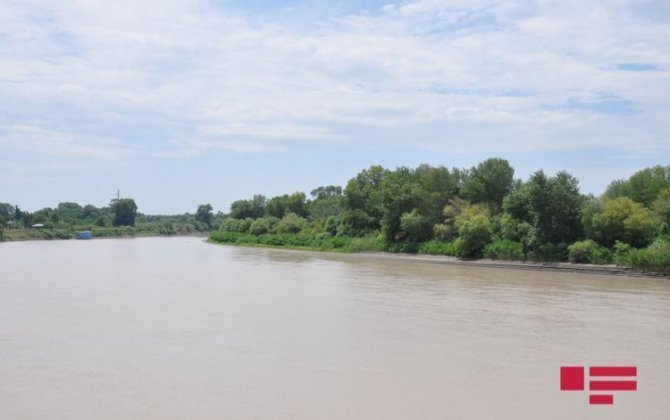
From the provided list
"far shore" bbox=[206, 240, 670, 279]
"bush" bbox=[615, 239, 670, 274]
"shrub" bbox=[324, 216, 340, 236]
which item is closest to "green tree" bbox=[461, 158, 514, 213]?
"far shore" bbox=[206, 240, 670, 279]

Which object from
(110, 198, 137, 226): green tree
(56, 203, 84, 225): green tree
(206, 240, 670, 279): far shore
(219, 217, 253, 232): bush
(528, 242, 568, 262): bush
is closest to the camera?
(206, 240, 670, 279): far shore

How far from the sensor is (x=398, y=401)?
8242mm

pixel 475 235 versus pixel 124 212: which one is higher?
pixel 124 212

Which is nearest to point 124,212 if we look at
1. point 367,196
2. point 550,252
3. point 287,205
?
point 287,205

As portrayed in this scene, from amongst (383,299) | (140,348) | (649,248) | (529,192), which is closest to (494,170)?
(529,192)

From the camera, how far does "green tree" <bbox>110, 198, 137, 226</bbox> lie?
125 metres

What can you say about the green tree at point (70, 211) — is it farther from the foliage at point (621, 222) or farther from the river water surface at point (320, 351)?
the river water surface at point (320, 351)

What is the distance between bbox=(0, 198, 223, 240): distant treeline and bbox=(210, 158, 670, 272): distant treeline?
4062 centimetres

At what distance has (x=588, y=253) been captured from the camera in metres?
32.3

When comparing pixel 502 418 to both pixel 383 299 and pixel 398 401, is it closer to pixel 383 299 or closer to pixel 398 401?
pixel 398 401

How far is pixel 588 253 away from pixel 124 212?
108827 millimetres

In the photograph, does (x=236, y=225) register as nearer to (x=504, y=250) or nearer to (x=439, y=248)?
(x=439, y=248)

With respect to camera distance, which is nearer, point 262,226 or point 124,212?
point 262,226

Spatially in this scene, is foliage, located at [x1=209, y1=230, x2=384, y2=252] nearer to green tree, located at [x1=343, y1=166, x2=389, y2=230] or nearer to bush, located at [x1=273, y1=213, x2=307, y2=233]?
bush, located at [x1=273, y1=213, x2=307, y2=233]
